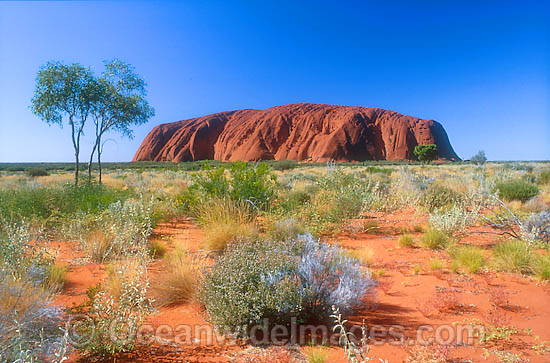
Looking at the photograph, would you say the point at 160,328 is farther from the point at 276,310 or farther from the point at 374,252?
the point at 374,252

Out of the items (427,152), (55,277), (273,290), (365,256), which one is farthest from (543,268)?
(427,152)

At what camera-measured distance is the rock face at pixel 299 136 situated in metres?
69.6

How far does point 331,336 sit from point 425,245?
3.50 metres

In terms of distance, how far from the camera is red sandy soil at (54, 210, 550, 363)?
2.29m

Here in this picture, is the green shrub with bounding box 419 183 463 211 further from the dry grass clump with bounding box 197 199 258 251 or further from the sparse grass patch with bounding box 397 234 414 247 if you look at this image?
the dry grass clump with bounding box 197 199 258 251

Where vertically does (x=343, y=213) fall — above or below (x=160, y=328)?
above

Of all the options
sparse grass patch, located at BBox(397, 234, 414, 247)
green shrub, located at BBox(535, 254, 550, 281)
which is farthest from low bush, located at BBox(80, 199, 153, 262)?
green shrub, located at BBox(535, 254, 550, 281)

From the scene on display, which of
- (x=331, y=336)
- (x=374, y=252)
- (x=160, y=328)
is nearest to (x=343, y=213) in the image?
(x=374, y=252)

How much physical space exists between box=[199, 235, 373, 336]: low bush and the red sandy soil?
0.26m

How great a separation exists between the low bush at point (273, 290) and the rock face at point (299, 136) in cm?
6301

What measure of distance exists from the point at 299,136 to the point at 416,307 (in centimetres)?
7180

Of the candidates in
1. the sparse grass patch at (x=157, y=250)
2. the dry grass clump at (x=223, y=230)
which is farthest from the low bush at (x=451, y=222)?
the sparse grass patch at (x=157, y=250)

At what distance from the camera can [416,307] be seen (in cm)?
306

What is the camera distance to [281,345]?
2426mm
